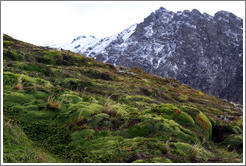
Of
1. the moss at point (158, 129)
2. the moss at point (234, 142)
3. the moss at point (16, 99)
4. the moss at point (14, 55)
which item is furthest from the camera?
the moss at point (14, 55)

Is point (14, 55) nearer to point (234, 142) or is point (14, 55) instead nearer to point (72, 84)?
point (72, 84)

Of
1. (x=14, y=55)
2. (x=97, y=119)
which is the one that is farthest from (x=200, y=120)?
(x=14, y=55)

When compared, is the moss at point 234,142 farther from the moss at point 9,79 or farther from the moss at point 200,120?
the moss at point 9,79

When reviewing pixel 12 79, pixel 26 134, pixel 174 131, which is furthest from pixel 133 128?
pixel 12 79

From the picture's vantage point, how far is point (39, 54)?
140 ft

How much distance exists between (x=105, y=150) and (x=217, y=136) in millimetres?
9947

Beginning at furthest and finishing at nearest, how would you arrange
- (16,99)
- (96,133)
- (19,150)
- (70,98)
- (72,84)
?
(72,84)
(70,98)
(16,99)
(96,133)
(19,150)

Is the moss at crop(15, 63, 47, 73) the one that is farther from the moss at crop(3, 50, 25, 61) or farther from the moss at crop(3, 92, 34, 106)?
the moss at crop(3, 92, 34, 106)

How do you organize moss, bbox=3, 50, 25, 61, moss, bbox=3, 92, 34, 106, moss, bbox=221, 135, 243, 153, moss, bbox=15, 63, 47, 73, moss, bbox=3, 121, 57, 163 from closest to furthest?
1. moss, bbox=3, 121, 57, 163
2. moss, bbox=3, 92, 34, 106
3. moss, bbox=221, 135, 243, 153
4. moss, bbox=15, 63, 47, 73
5. moss, bbox=3, 50, 25, 61

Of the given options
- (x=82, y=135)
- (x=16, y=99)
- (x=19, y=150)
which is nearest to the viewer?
(x=19, y=150)

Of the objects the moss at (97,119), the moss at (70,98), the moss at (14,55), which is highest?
the moss at (14,55)

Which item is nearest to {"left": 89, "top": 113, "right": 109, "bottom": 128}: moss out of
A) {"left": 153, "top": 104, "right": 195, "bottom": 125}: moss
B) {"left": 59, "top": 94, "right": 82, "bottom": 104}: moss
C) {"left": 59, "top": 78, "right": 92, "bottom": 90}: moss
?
{"left": 59, "top": 94, "right": 82, "bottom": 104}: moss

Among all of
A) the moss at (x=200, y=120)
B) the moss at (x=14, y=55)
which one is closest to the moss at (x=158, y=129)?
the moss at (x=200, y=120)

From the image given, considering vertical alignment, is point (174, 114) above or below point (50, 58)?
below
